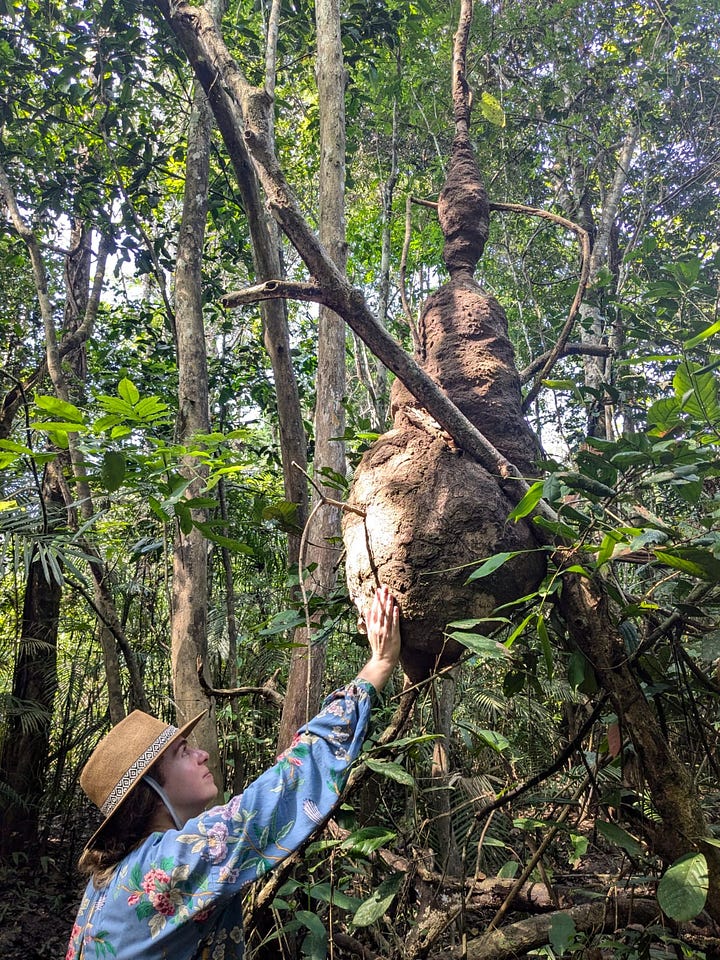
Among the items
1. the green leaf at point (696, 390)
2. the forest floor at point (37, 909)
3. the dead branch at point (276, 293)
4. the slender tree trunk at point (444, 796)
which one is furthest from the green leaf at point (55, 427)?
the forest floor at point (37, 909)

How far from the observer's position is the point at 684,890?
115 centimetres

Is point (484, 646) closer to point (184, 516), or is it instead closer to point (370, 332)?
point (370, 332)

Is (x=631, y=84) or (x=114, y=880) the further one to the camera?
(x=631, y=84)

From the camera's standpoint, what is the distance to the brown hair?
148 cm

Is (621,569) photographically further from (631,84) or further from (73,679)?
(631,84)

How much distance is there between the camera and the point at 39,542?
252 cm

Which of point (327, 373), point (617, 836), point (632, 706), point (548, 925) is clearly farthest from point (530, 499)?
point (327, 373)

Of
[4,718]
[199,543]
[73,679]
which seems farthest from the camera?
[73,679]

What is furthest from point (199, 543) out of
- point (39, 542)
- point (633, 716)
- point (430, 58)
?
point (430, 58)

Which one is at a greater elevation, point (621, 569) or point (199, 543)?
point (199, 543)

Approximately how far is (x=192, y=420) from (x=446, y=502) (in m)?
1.72

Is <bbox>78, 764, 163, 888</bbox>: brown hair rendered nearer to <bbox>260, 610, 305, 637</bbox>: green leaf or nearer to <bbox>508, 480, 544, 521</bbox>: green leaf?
<bbox>260, 610, 305, 637</bbox>: green leaf

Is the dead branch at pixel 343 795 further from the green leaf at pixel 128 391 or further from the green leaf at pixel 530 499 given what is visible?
the green leaf at pixel 128 391

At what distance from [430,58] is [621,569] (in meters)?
5.20
